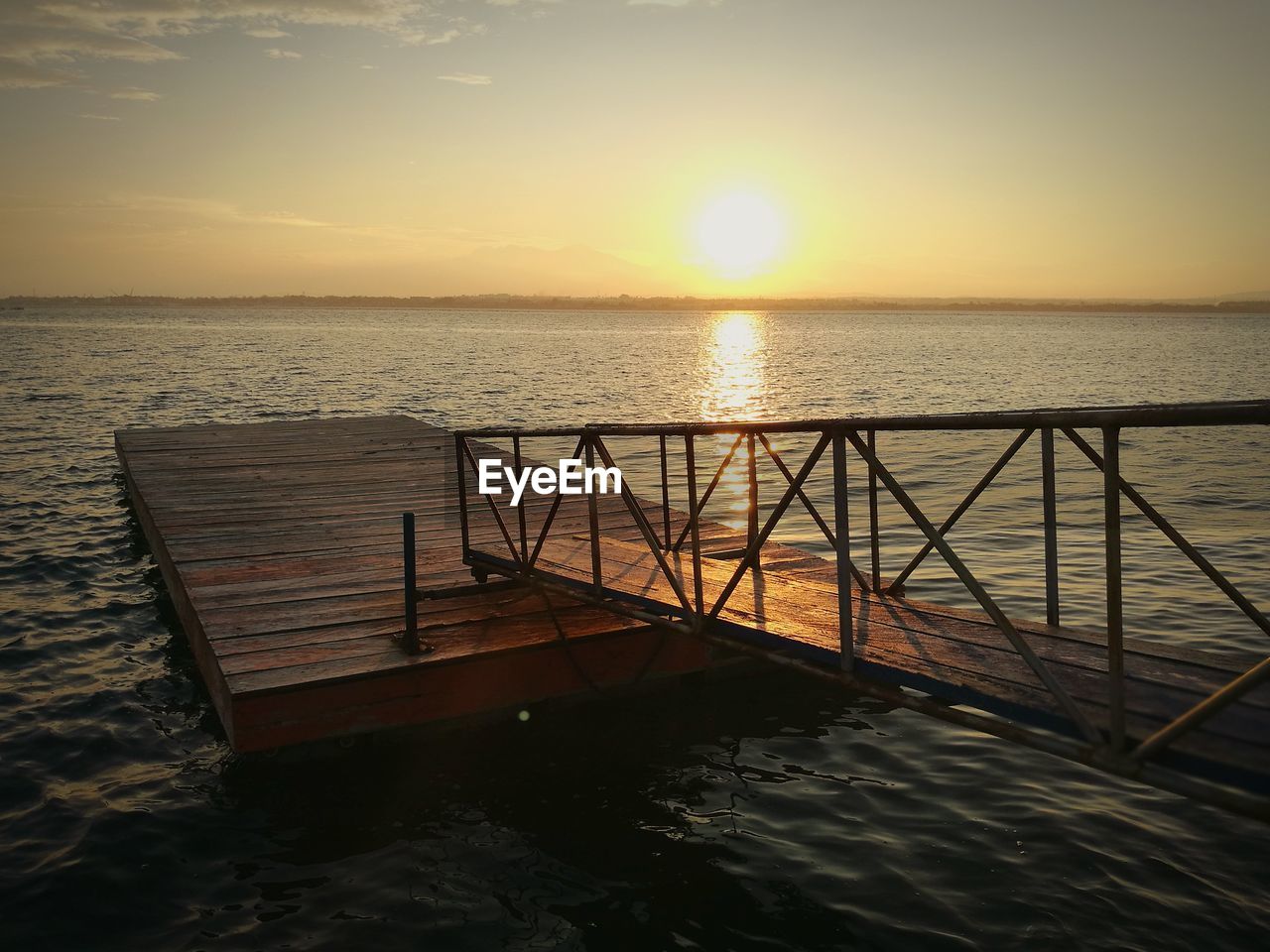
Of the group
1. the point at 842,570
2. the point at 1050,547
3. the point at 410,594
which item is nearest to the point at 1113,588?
the point at 842,570

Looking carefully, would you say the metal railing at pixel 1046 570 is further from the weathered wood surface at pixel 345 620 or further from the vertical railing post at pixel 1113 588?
the weathered wood surface at pixel 345 620

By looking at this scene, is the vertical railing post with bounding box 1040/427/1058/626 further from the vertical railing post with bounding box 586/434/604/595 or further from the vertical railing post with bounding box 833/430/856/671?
the vertical railing post with bounding box 586/434/604/595

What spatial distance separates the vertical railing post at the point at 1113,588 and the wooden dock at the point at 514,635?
0.17 m

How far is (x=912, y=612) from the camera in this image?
212 inches

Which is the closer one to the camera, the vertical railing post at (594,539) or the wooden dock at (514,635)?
the wooden dock at (514,635)

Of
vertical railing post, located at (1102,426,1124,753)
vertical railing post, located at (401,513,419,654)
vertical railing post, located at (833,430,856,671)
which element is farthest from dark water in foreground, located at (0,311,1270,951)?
vertical railing post, located at (1102,426,1124,753)

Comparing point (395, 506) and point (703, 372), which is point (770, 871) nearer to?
point (395, 506)

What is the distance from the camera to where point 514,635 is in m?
7.18

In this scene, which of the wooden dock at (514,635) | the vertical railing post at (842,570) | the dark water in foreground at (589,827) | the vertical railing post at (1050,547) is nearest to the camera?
the wooden dock at (514,635)

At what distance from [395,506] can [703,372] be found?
175 ft

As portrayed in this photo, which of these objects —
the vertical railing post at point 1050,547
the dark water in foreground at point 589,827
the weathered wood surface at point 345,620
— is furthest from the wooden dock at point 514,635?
the dark water in foreground at point 589,827

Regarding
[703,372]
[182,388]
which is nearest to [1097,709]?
[182,388]

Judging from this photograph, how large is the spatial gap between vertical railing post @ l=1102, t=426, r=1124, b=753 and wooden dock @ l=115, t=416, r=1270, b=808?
169 mm

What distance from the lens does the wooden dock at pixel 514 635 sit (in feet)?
12.9
